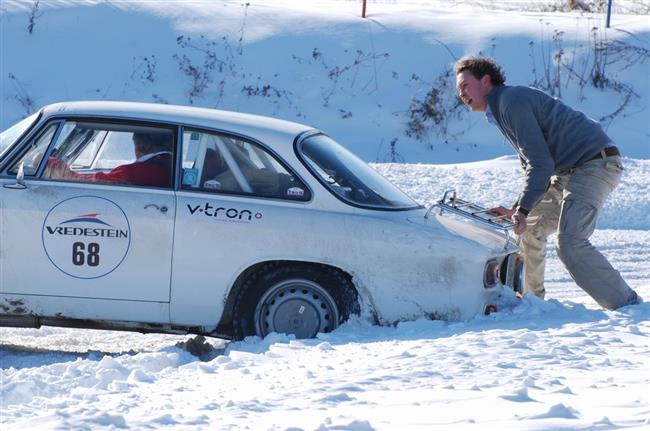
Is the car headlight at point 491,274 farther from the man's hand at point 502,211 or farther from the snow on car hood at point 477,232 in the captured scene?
the man's hand at point 502,211

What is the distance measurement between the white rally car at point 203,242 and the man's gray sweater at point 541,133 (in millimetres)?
588

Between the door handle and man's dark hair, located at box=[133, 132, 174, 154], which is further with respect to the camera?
man's dark hair, located at box=[133, 132, 174, 154]

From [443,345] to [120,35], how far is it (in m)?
15.7

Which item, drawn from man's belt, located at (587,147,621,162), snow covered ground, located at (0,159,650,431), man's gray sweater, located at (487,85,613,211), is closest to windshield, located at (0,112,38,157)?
snow covered ground, located at (0,159,650,431)

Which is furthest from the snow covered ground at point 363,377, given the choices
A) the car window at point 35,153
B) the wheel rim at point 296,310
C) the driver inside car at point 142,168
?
the car window at point 35,153

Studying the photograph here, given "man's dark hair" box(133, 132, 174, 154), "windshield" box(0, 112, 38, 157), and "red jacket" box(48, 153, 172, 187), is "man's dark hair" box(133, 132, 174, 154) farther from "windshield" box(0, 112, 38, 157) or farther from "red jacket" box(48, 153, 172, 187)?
"windshield" box(0, 112, 38, 157)

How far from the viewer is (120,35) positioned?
69.4 ft

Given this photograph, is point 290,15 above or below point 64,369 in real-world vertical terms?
above

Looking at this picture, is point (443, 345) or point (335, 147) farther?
point (335, 147)

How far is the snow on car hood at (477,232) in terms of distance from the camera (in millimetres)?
7320

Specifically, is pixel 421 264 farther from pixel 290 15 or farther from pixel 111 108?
pixel 290 15

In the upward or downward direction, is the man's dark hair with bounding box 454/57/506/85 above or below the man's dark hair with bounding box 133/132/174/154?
above

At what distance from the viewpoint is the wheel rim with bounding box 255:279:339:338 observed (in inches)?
283

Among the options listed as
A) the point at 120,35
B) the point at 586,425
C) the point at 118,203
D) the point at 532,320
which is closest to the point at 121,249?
the point at 118,203
